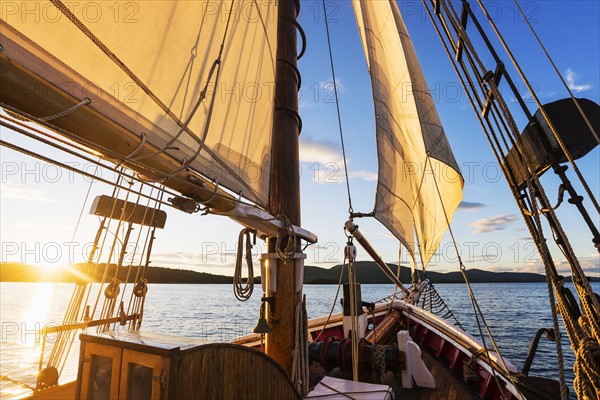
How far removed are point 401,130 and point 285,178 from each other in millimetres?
6598

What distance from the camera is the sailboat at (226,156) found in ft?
6.44

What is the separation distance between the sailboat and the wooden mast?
21 millimetres

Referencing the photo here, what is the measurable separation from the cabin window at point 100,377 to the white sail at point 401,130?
19.6 feet

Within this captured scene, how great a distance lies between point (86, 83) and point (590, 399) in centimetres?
369

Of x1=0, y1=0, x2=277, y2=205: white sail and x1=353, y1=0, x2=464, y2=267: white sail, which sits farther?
x1=353, y1=0, x2=464, y2=267: white sail

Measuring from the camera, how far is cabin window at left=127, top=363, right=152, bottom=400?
2439 mm

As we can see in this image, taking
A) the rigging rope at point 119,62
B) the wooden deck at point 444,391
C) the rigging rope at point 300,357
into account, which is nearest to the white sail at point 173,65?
the rigging rope at point 119,62

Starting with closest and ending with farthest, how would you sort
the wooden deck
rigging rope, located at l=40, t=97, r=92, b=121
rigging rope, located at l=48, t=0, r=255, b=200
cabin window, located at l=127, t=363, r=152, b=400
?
rigging rope, located at l=40, t=97, r=92, b=121 → rigging rope, located at l=48, t=0, r=255, b=200 → cabin window, located at l=127, t=363, r=152, b=400 → the wooden deck

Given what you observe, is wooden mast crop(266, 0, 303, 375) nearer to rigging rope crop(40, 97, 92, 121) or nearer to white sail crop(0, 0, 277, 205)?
white sail crop(0, 0, 277, 205)

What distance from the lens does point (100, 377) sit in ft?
8.81

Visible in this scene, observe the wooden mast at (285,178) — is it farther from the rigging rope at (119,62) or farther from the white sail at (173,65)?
the rigging rope at (119,62)

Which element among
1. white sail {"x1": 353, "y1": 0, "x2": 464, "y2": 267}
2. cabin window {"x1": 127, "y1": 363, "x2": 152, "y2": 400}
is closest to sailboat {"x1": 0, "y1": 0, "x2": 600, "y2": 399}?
cabin window {"x1": 127, "y1": 363, "x2": 152, "y2": 400}

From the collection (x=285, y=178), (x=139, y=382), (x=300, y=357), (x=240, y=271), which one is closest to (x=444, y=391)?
(x=300, y=357)

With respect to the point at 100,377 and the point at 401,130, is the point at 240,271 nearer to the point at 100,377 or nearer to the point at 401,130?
the point at 100,377
